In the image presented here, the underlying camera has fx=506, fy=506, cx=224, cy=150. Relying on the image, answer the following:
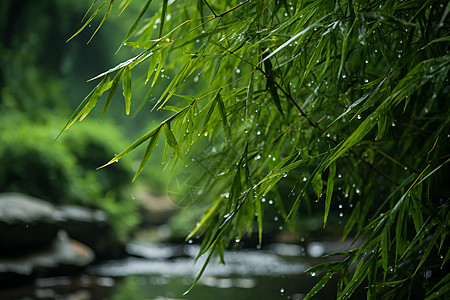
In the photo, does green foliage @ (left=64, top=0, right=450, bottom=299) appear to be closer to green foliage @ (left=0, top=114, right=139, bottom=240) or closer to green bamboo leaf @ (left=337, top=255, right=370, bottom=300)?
green bamboo leaf @ (left=337, top=255, right=370, bottom=300)

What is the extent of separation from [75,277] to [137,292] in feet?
2.87

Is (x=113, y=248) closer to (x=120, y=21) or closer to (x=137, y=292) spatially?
(x=137, y=292)

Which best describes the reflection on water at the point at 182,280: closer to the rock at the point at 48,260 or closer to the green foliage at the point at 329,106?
the rock at the point at 48,260

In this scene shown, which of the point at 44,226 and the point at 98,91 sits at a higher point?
the point at 44,226

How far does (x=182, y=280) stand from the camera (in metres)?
4.60

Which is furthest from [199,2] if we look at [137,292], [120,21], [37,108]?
[120,21]

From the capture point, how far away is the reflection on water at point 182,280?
12.5 ft

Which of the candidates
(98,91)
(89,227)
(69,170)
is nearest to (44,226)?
(89,227)

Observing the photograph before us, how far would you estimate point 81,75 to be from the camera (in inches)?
470

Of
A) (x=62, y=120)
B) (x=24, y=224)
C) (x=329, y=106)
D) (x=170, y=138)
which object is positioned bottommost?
(x=170, y=138)

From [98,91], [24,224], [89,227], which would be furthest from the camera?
[89,227]

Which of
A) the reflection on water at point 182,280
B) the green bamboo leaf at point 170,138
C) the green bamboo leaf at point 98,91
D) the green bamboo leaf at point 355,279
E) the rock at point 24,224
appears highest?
the rock at point 24,224

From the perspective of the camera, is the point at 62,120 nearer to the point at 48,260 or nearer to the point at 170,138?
the point at 48,260

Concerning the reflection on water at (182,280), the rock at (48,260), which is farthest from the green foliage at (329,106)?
the rock at (48,260)
